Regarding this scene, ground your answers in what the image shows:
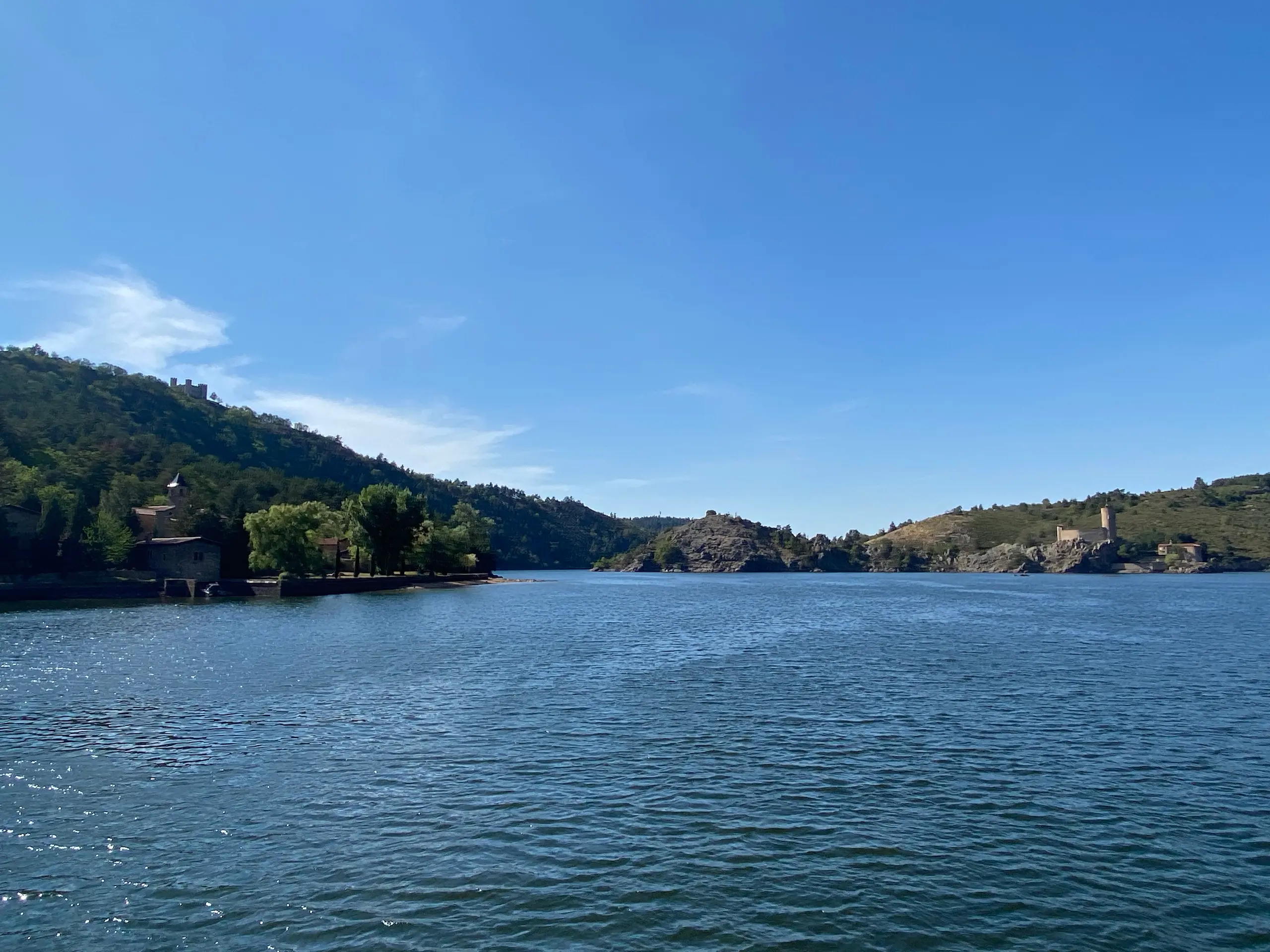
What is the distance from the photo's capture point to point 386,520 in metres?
119

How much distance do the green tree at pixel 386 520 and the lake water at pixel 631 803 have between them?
7534 centimetres

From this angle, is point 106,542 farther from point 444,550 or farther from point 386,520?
point 444,550

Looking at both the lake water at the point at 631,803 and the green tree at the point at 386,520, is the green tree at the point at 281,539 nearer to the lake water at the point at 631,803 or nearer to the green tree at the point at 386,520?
the green tree at the point at 386,520

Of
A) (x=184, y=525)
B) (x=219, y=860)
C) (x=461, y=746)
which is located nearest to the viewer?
(x=219, y=860)

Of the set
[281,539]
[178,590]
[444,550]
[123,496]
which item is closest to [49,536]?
[178,590]

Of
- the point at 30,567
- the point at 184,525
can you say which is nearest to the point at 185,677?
the point at 30,567

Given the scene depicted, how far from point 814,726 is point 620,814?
10809 millimetres

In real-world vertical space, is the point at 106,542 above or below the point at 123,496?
below

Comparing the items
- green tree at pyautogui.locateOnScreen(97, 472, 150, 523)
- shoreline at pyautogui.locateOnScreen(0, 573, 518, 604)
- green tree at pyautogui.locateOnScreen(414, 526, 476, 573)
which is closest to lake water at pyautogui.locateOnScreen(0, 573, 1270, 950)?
shoreline at pyautogui.locateOnScreen(0, 573, 518, 604)

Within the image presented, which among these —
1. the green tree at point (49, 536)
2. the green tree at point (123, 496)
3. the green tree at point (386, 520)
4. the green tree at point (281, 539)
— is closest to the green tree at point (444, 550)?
the green tree at point (386, 520)

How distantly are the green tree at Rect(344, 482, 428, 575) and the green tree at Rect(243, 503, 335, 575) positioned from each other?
43.2 ft

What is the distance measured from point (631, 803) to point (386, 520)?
10741 cm

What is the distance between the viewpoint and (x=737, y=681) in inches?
1421

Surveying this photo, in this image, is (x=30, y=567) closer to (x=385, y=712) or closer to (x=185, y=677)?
(x=185, y=677)
